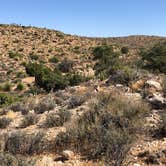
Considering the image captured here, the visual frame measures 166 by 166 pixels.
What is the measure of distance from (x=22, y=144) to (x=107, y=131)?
1.98 m

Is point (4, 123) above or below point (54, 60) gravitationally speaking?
above

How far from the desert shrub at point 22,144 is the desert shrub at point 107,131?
0.52 m

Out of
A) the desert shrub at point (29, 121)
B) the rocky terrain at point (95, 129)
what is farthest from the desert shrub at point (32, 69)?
the desert shrub at point (29, 121)

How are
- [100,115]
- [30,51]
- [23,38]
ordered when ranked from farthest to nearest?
[23,38], [30,51], [100,115]

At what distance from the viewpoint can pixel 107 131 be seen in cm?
761

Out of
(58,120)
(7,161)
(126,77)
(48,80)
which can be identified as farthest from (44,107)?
(48,80)

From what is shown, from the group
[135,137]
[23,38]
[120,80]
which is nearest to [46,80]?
[120,80]

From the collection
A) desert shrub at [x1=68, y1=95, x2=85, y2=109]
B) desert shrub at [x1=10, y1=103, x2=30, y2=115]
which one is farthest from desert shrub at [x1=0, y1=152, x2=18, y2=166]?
desert shrub at [x1=10, y1=103, x2=30, y2=115]

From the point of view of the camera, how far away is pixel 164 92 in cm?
1145

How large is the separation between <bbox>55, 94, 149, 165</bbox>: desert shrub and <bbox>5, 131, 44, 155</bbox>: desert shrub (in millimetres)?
515

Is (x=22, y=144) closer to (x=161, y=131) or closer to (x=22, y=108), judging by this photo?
(x=161, y=131)

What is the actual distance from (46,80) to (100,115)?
66.9 ft

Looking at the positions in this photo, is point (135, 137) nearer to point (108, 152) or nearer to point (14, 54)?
point (108, 152)

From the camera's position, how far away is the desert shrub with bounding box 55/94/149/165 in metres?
7.21
